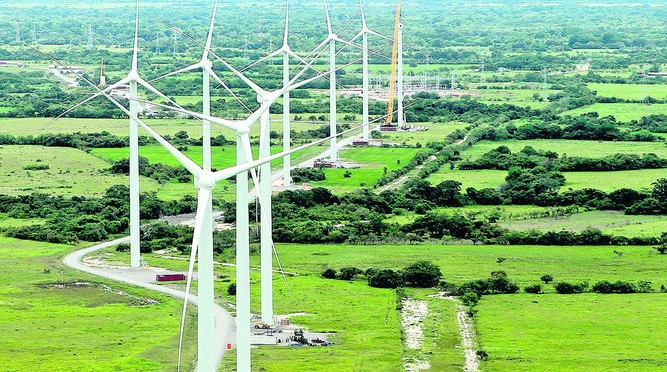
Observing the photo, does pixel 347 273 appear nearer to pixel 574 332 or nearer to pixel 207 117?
pixel 574 332

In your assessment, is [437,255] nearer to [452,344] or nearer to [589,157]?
[452,344]

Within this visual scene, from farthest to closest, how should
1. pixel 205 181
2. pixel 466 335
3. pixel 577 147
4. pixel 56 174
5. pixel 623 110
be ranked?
pixel 623 110 < pixel 577 147 < pixel 56 174 < pixel 466 335 < pixel 205 181

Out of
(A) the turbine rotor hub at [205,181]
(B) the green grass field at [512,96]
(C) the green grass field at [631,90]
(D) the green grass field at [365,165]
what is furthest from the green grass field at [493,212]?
(C) the green grass field at [631,90]

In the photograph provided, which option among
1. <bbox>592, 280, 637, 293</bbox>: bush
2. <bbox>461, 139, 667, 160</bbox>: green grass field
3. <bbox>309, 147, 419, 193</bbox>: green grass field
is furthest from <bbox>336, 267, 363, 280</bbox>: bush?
<bbox>461, 139, 667, 160</bbox>: green grass field

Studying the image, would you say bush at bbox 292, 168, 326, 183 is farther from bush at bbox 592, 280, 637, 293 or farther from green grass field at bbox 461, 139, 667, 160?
bush at bbox 592, 280, 637, 293

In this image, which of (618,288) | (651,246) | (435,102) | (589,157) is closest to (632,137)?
(589,157)

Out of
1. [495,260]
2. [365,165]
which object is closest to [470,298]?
[495,260]
